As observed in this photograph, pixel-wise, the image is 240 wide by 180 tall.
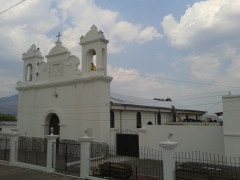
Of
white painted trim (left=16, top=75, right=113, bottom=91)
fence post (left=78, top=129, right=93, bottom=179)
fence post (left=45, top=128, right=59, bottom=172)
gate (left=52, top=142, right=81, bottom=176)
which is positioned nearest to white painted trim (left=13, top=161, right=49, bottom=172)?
fence post (left=45, top=128, right=59, bottom=172)

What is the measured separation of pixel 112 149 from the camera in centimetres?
1652

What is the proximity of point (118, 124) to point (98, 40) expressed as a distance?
6903 mm

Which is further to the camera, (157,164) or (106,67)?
(106,67)

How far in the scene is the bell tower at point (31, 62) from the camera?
2236 cm

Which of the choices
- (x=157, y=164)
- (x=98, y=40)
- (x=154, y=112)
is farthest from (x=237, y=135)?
(x=154, y=112)

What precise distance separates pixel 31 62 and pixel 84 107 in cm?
883

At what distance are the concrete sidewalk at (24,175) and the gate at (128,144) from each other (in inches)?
230

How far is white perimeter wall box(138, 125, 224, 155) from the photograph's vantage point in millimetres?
13180

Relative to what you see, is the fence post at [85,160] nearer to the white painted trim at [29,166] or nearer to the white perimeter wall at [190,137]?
the white painted trim at [29,166]

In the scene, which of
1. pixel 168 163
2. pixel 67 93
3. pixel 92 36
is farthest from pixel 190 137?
pixel 92 36

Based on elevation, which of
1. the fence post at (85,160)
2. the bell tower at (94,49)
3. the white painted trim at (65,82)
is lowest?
the fence post at (85,160)

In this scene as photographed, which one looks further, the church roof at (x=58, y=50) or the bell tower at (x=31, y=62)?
the bell tower at (x=31, y=62)

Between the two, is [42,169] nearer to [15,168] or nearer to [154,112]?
[15,168]

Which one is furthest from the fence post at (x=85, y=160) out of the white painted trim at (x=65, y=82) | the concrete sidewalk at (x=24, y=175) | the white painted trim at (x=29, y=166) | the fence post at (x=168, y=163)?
the white painted trim at (x=65, y=82)
